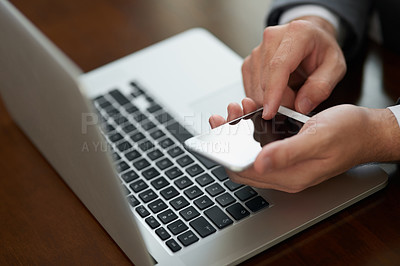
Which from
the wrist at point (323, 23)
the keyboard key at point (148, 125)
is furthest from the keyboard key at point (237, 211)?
the wrist at point (323, 23)

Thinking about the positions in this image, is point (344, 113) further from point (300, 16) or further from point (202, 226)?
point (300, 16)

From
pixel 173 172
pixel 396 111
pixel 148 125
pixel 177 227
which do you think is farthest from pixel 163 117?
pixel 396 111

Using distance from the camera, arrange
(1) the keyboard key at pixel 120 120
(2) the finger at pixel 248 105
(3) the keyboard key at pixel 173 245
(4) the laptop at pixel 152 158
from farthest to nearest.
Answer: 1. (1) the keyboard key at pixel 120 120
2. (2) the finger at pixel 248 105
3. (3) the keyboard key at pixel 173 245
4. (4) the laptop at pixel 152 158

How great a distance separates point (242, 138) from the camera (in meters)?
0.63

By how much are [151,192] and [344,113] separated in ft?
0.84

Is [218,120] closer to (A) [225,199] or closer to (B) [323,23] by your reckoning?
(A) [225,199]

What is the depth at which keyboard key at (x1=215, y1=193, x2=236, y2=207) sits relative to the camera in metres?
0.66

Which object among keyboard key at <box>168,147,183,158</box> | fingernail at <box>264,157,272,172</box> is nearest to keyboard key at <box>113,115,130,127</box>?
keyboard key at <box>168,147,183,158</box>

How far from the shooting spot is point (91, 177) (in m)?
0.56

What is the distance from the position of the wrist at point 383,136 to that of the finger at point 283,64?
114mm

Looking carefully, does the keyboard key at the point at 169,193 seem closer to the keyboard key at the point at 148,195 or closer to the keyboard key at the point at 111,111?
the keyboard key at the point at 148,195

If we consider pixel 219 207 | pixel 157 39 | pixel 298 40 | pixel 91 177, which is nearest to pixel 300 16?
pixel 298 40

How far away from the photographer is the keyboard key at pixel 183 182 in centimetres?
70

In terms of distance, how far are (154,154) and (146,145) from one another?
0.09 ft
